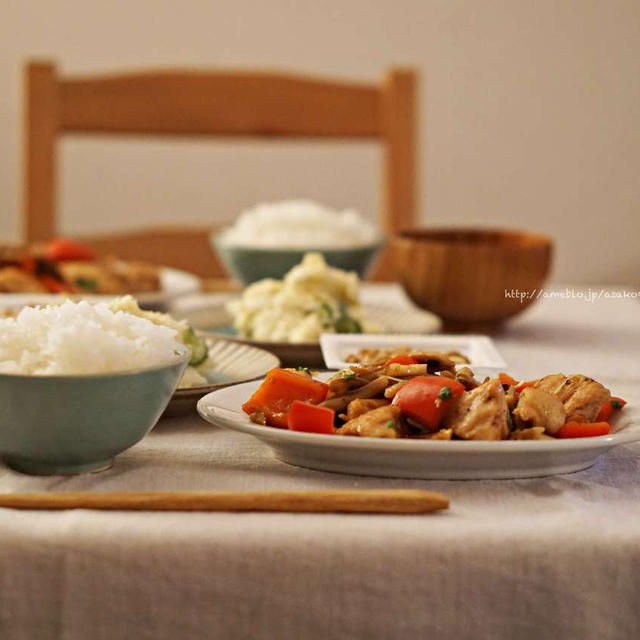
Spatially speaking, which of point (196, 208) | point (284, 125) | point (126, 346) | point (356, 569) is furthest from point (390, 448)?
point (196, 208)

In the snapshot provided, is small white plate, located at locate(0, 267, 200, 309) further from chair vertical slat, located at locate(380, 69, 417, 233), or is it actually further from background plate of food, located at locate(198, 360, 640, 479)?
chair vertical slat, located at locate(380, 69, 417, 233)

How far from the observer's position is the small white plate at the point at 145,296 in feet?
5.90

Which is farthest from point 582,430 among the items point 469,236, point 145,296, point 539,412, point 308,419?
point 469,236

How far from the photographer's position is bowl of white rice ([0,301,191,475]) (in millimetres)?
978

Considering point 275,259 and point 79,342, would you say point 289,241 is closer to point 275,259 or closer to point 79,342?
point 275,259

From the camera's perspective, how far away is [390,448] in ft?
3.15

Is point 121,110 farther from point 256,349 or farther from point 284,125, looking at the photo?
point 256,349

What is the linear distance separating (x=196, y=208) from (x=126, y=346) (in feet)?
13.4

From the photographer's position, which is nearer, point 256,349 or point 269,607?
point 269,607

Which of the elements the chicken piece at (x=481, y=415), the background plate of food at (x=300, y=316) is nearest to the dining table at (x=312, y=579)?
the chicken piece at (x=481, y=415)

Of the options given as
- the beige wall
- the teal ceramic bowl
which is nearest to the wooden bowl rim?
the teal ceramic bowl

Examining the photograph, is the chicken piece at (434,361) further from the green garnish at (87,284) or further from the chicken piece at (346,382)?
the green garnish at (87,284)

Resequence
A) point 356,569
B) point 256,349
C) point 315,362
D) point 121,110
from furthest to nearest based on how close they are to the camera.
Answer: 1. point 121,110
2. point 315,362
3. point 256,349
4. point 356,569

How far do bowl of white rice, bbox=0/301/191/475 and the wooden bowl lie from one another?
948 millimetres
